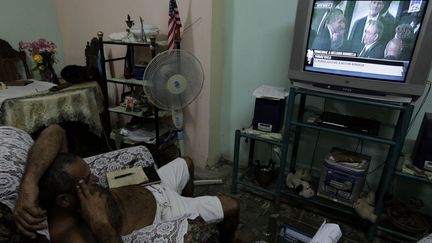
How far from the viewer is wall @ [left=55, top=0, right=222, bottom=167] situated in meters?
1.99

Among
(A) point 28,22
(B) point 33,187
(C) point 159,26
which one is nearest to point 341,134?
(B) point 33,187

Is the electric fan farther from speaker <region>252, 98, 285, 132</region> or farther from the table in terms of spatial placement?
the table

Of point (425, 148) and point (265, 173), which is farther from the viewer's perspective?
point (265, 173)

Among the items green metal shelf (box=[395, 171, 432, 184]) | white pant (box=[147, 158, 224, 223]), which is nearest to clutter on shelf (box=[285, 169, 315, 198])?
green metal shelf (box=[395, 171, 432, 184])

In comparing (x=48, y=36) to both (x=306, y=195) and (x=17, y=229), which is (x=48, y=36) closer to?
(x=17, y=229)

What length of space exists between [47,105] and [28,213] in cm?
132

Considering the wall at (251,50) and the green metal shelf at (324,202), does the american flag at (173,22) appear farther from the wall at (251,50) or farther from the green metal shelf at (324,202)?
the green metal shelf at (324,202)

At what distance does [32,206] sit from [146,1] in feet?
5.96

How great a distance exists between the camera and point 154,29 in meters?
1.96

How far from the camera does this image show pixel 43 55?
2.31 metres

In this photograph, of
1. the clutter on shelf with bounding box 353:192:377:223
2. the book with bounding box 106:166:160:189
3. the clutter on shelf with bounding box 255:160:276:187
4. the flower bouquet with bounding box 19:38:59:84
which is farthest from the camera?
the flower bouquet with bounding box 19:38:59:84

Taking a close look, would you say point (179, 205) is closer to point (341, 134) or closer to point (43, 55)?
point (341, 134)

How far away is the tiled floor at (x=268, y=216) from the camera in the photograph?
1649 millimetres

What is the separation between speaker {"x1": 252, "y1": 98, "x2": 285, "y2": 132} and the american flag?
717 mm
